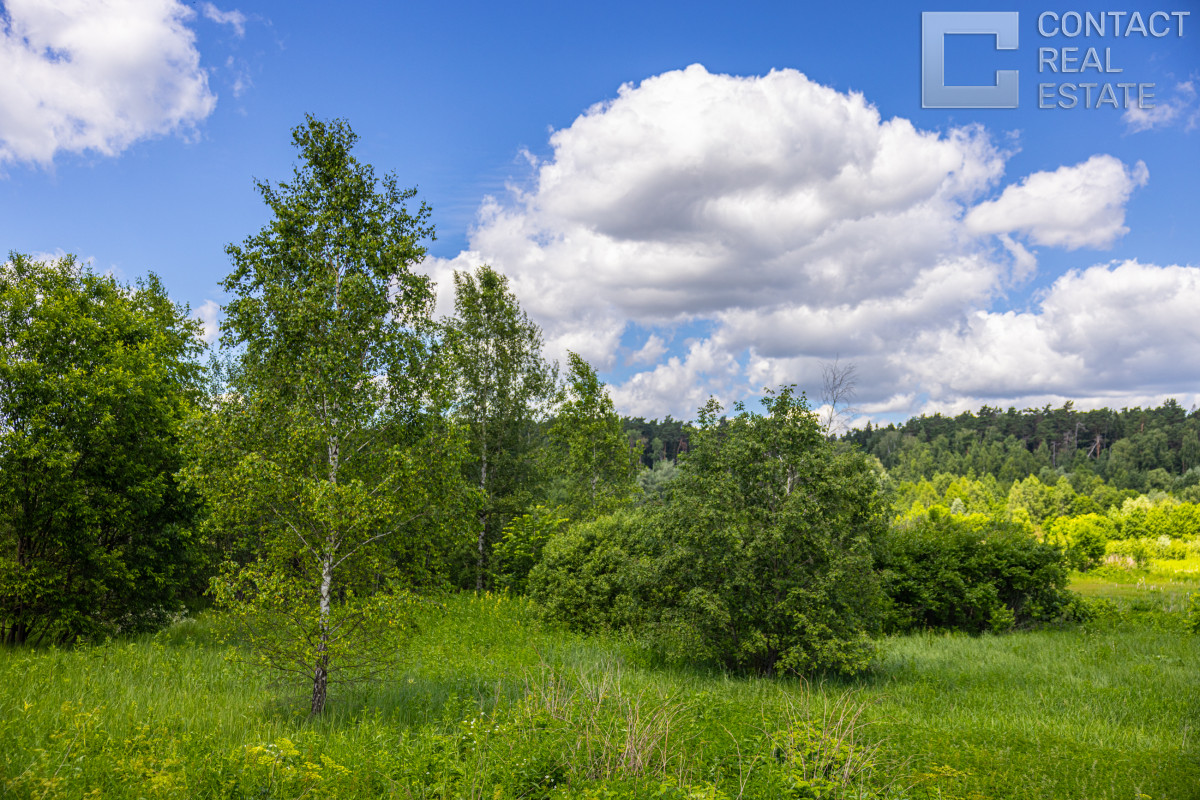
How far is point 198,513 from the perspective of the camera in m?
15.9

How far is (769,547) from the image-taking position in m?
10.2

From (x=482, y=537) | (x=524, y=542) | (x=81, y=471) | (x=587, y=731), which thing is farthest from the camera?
(x=482, y=537)

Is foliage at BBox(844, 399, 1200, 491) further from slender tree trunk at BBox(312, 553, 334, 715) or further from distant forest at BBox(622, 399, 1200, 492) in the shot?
slender tree trunk at BBox(312, 553, 334, 715)

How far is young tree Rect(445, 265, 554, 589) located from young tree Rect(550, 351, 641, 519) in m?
2.12

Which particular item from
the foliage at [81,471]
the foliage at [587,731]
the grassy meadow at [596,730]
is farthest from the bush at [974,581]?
the foliage at [81,471]

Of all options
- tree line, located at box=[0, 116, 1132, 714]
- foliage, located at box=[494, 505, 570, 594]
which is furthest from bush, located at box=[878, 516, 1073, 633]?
foliage, located at box=[494, 505, 570, 594]

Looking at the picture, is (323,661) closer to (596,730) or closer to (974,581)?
(596,730)

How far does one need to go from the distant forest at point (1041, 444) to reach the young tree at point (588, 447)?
59994 millimetres

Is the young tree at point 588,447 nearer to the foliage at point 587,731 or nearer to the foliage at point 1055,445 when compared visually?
the foliage at point 587,731

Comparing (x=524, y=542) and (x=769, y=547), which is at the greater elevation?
(x=769, y=547)

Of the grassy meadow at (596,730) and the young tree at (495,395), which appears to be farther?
the young tree at (495,395)

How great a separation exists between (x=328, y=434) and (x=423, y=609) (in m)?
2.74

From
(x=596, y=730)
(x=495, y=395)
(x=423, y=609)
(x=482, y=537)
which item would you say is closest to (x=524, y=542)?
(x=482, y=537)

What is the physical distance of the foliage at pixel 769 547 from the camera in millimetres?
10094
